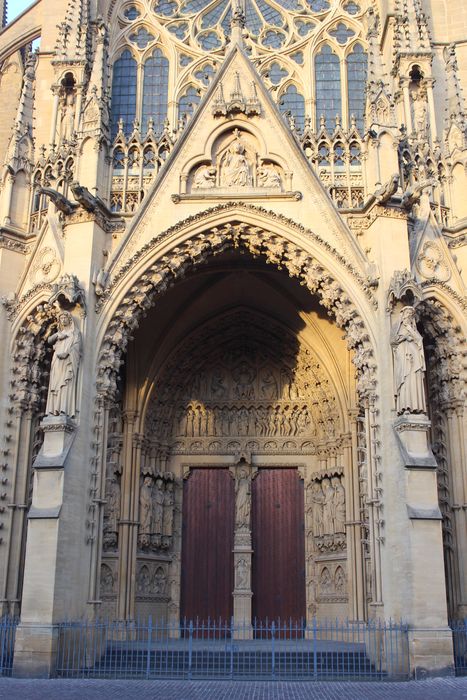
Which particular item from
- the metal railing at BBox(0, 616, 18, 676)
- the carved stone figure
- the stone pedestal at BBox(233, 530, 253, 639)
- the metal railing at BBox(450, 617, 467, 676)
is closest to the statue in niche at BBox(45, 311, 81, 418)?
the metal railing at BBox(0, 616, 18, 676)

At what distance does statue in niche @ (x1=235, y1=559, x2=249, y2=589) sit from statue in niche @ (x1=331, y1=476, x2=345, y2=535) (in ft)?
6.96

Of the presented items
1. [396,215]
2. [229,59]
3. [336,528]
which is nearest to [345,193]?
[396,215]

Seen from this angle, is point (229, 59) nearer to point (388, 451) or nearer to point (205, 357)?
point (205, 357)

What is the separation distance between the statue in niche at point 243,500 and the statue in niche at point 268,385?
70.2 inches

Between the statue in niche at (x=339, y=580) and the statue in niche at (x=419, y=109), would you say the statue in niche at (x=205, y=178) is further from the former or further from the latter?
the statue in niche at (x=339, y=580)

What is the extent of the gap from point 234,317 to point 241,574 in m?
5.58

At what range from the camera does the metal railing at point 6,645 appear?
12.1 m

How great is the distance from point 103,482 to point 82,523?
34.0 inches

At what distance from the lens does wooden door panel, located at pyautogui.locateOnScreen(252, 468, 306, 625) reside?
16797mm

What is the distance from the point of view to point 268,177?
1534 cm

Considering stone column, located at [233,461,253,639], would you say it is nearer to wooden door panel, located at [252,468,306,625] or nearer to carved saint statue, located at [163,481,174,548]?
wooden door panel, located at [252,468,306,625]

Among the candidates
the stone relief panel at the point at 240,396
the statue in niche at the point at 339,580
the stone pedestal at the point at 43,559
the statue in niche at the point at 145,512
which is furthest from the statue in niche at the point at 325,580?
the stone pedestal at the point at 43,559

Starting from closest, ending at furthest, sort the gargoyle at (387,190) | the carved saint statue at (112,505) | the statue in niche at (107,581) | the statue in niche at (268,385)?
the gargoyle at (387,190) → the carved saint statue at (112,505) → the statue in niche at (107,581) → the statue in niche at (268,385)

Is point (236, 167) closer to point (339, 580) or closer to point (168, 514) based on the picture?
point (168, 514)
